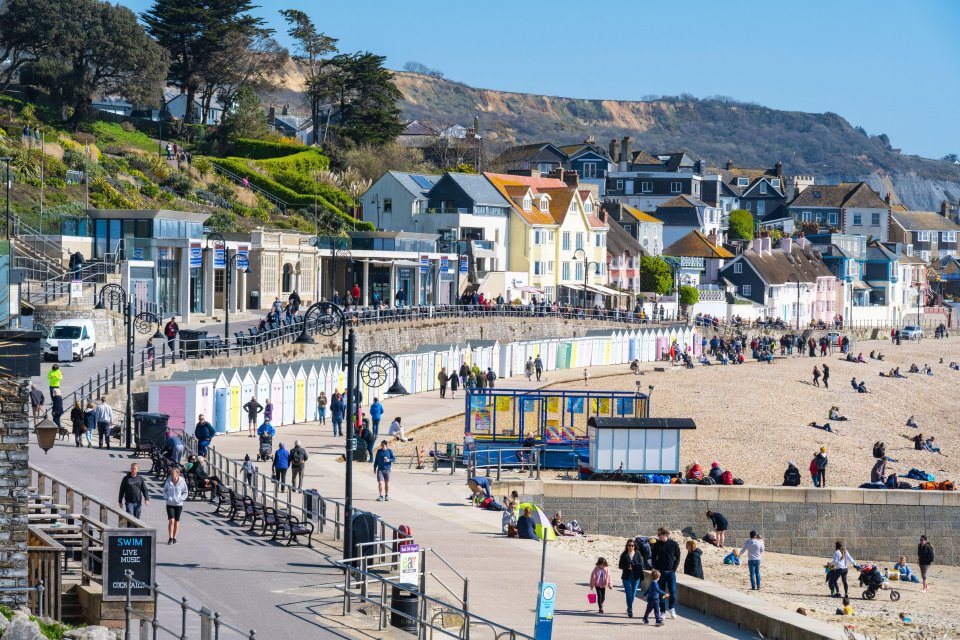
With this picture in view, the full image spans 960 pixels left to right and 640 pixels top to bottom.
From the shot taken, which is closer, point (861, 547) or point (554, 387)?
point (861, 547)

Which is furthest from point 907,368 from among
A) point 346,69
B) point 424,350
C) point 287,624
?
point 287,624

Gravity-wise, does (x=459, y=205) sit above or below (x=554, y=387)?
above

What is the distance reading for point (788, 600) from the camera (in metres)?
24.2

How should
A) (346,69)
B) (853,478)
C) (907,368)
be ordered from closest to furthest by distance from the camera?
(853,478), (907,368), (346,69)

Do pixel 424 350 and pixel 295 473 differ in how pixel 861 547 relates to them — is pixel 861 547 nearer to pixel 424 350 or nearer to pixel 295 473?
pixel 295 473

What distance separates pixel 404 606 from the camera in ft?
56.4

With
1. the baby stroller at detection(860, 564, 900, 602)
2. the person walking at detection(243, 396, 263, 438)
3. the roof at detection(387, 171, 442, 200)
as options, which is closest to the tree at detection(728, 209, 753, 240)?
the roof at detection(387, 171, 442, 200)

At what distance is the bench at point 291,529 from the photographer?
69.1 ft

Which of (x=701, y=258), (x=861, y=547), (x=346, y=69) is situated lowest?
(x=861, y=547)

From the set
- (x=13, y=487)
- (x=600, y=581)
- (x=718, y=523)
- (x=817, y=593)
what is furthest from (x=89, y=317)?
(x=13, y=487)

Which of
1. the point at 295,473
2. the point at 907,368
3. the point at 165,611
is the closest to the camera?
the point at 165,611

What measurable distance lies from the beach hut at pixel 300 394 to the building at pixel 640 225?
61.3 m

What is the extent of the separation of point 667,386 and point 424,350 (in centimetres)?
1168

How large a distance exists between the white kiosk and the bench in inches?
439
